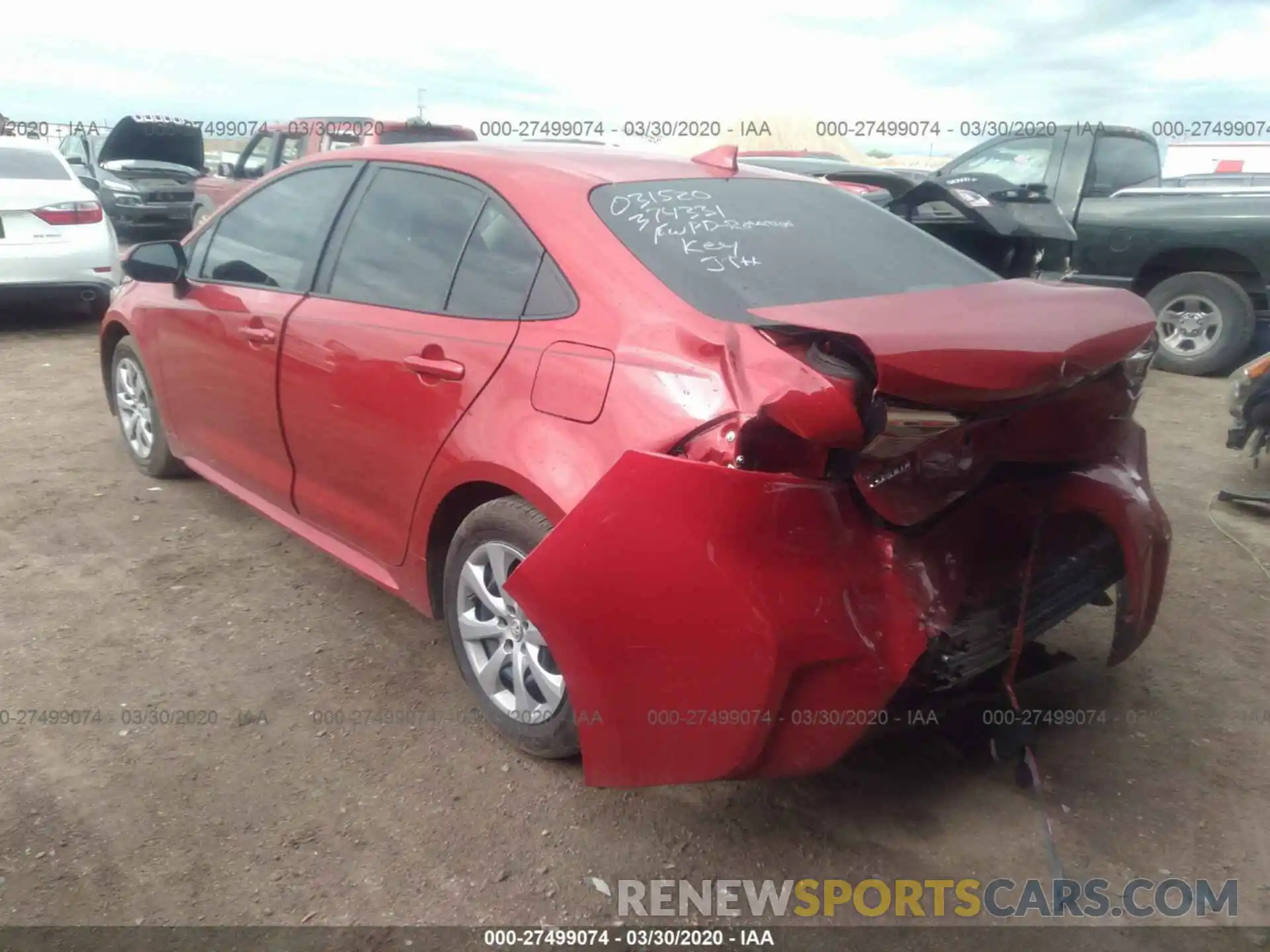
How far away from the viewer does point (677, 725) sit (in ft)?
7.13

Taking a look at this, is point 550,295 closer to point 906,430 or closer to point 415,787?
point 906,430

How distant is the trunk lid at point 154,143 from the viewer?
1266 cm

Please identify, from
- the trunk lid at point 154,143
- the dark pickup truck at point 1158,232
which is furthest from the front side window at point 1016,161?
the trunk lid at point 154,143

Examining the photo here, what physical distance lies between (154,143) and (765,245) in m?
12.9

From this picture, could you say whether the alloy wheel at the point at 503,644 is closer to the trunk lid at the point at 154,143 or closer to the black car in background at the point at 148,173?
the black car in background at the point at 148,173

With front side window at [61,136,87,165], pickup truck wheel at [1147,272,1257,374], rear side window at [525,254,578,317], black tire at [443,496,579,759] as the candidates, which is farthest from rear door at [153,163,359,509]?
front side window at [61,136,87,165]

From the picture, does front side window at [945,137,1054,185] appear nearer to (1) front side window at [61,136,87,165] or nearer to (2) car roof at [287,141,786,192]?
(2) car roof at [287,141,786,192]

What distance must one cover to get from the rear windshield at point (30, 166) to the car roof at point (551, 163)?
20.0 feet

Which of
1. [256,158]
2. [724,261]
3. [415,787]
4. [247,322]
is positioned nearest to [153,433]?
[247,322]

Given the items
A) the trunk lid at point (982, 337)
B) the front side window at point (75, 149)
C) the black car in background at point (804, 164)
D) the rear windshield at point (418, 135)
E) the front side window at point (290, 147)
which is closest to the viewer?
the trunk lid at point (982, 337)

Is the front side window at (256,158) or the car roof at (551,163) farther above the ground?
the car roof at (551,163)

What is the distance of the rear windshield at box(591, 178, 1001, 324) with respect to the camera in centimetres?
245

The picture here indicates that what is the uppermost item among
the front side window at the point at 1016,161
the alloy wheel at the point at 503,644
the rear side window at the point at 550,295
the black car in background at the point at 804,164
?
the front side window at the point at 1016,161

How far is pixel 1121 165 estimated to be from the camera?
27.5 ft
